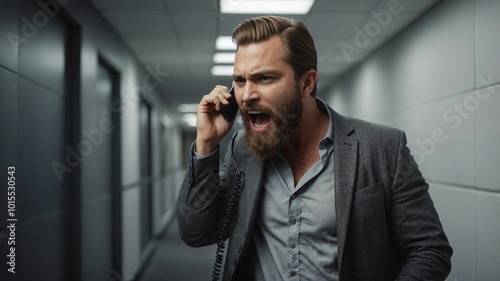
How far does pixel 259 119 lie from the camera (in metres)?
1.50

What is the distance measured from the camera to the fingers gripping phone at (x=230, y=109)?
154 cm

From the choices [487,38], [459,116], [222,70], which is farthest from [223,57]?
[487,38]

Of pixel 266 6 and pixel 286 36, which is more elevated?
pixel 266 6

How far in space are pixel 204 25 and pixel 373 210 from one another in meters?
2.95

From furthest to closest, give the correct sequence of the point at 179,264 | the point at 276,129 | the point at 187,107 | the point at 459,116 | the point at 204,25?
the point at 187,107 < the point at 179,264 < the point at 204,25 < the point at 459,116 < the point at 276,129

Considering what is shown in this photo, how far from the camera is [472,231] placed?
2797 mm

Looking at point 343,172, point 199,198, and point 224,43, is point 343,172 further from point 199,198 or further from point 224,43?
point 224,43

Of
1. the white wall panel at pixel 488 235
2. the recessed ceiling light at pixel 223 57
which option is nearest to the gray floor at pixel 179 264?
the recessed ceiling light at pixel 223 57

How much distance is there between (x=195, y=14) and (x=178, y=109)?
7472 mm

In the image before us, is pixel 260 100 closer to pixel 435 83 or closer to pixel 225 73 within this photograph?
pixel 435 83

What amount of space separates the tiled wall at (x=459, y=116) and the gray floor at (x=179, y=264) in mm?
2740

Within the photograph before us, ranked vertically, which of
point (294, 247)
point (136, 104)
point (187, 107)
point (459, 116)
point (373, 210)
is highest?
point (187, 107)

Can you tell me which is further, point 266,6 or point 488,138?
point 266,6

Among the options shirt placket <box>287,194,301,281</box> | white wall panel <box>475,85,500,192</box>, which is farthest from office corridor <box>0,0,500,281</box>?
shirt placket <box>287,194,301,281</box>
